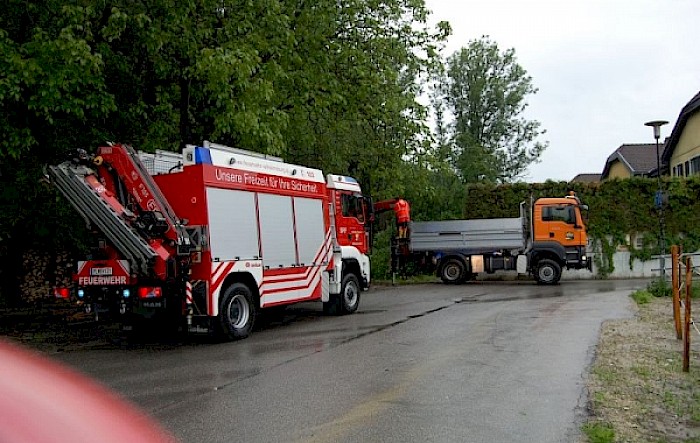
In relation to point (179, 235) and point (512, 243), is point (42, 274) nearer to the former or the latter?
point (179, 235)

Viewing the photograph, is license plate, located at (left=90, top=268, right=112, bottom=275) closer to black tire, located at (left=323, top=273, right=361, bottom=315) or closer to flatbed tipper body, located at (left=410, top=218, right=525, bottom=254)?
black tire, located at (left=323, top=273, right=361, bottom=315)

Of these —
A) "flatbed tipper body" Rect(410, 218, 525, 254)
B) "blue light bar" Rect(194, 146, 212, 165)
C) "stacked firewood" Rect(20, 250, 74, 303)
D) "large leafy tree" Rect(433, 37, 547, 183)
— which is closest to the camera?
"blue light bar" Rect(194, 146, 212, 165)

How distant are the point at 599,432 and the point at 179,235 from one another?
295 inches

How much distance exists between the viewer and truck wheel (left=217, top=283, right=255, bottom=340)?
12.3m

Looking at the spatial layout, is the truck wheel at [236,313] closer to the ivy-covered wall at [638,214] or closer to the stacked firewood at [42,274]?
the stacked firewood at [42,274]

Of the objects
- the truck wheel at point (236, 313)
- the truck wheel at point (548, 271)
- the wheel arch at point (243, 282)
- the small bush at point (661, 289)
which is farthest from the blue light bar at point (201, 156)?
the truck wheel at point (548, 271)

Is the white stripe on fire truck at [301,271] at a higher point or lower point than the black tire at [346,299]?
higher

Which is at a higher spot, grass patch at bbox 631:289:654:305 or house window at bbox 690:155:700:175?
house window at bbox 690:155:700:175

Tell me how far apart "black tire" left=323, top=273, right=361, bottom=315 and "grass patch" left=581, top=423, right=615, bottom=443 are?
389 inches

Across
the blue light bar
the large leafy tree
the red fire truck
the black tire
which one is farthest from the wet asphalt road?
the large leafy tree

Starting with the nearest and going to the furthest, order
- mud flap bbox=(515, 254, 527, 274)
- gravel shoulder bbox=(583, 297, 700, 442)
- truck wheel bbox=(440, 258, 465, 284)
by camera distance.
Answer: gravel shoulder bbox=(583, 297, 700, 442), mud flap bbox=(515, 254, 527, 274), truck wheel bbox=(440, 258, 465, 284)

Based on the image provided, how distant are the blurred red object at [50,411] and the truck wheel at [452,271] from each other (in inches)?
988

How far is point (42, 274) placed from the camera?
2272cm

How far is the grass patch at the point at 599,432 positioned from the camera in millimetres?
6109
